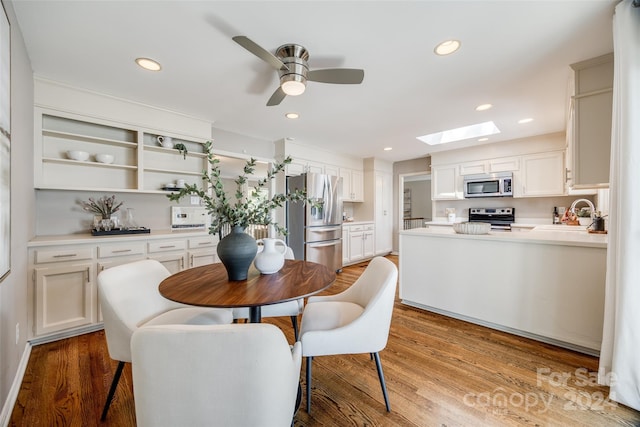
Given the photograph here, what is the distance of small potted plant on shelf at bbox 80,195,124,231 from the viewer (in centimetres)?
261

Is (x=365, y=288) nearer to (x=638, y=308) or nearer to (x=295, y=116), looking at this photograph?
(x=638, y=308)

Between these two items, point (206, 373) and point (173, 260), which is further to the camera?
point (173, 260)

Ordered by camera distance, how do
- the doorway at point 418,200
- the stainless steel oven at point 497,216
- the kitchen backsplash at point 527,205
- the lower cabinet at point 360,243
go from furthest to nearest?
1. the doorway at point 418,200
2. the lower cabinet at point 360,243
3. the stainless steel oven at point 497,216
4. the kitchen backsplash at point 527,205

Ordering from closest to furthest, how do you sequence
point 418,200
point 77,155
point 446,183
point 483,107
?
point 77,155, point 483,107, point 446,183, point 418,200

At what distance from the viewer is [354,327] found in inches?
51.7

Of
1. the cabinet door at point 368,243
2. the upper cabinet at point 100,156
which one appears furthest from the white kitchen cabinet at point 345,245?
the upper cabinet at point 100,156

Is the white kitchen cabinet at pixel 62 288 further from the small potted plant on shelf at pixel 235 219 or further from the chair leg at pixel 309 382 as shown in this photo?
the chair leg at pixel 309 382

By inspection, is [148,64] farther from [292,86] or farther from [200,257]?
[200,257]

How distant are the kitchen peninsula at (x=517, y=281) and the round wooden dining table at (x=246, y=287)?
1.63 meters

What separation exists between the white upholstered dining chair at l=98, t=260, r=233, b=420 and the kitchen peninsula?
2.13 meters

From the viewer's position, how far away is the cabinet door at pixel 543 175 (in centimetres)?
397

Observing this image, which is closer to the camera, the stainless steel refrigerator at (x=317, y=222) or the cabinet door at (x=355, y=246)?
the stainless steel refrigerator at (x=317, y=222)

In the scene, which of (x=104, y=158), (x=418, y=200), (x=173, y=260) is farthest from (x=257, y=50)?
(x=418, y=200)

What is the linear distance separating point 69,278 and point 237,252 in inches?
76.8
